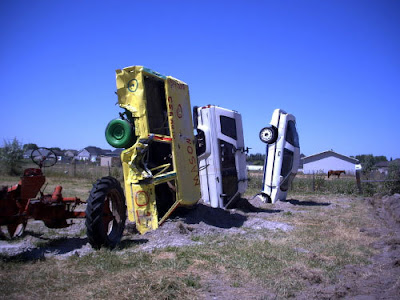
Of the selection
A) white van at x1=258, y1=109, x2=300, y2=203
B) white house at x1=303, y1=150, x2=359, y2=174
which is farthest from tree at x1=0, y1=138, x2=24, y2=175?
white house at x1=303, y1=150, x2=359, y2=174

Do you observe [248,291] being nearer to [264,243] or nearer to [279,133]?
[264,243]

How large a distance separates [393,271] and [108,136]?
5139mm

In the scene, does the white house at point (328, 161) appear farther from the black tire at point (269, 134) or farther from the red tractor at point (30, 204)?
the red tractor at point (30, 204)

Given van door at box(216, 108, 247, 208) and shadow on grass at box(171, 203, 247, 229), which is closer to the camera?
shadow on grass at box(171, 203, 247, 229)

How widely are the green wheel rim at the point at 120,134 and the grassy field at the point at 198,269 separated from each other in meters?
1.98

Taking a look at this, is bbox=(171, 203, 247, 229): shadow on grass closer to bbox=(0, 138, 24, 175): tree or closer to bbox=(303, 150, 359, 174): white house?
bbox=(0, 138, 24, 175): tree

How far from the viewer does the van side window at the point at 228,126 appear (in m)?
10.1

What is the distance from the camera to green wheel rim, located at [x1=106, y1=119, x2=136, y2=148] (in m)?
7.17

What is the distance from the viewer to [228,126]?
1034 cm

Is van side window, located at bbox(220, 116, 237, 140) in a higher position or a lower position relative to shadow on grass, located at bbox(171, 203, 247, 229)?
higher

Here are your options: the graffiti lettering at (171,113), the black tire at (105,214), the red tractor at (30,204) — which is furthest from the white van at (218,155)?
the red tractor at (30,204)

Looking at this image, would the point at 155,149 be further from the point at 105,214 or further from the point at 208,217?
the point at 105,214

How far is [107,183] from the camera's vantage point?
6.07 m

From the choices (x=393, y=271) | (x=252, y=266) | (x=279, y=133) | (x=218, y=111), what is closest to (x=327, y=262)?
(x=393, y=271)
